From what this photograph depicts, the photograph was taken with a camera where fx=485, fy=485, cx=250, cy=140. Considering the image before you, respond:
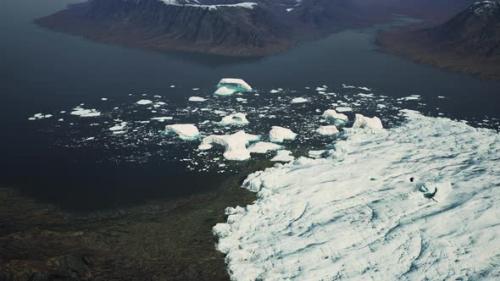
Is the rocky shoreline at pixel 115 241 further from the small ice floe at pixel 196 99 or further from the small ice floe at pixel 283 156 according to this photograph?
the small ice floe at pixel 196 99

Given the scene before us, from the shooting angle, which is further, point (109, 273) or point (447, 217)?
point (447, 217)

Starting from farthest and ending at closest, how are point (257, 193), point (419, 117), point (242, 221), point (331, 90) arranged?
point (331, 90)
point (419, 117)
point (257, 193)
point (242, 221)

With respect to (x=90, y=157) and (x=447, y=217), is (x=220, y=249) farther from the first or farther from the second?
(x=90, y=157)

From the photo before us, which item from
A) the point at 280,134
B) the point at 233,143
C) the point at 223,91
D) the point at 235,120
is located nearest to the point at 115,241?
the point at 233,143

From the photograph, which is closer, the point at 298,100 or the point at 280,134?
the point at 280,134

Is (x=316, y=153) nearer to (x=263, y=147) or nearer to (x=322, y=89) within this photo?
(x=263, y=147)

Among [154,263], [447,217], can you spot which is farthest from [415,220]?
[154,263]
